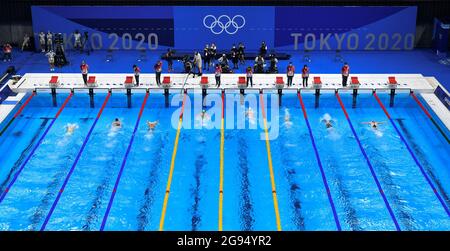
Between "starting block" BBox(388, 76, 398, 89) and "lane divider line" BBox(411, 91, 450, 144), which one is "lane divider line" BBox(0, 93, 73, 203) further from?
"lane divider line" BBox(411, 91, 450, 144)

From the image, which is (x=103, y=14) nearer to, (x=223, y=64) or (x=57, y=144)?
(x=223, y=64)

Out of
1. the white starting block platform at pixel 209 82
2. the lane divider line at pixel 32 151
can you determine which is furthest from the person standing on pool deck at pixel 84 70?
the lane divider line at pixel 32 151

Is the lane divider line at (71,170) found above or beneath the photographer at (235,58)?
beneath

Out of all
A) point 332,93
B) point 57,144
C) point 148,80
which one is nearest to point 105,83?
point 148,80

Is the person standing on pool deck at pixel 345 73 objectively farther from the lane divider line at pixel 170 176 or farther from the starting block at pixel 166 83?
the starting block at pixel 166 83

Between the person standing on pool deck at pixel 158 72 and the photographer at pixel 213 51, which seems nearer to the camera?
the person standing on pool deck at pixel 158 72

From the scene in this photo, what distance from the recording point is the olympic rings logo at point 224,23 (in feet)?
89.2

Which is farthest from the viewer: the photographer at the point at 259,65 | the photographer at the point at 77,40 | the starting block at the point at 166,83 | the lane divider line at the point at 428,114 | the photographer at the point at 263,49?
the photographer at the point at 77,40

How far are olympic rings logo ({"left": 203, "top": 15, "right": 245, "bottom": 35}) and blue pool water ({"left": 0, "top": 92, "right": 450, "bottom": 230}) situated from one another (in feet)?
22.3

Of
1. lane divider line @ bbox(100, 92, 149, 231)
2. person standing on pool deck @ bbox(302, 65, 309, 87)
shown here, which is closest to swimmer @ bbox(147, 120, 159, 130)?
lane divider line @ bbox(100, 92, 149, 231)

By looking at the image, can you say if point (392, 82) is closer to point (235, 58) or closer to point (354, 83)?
point (354, 83)

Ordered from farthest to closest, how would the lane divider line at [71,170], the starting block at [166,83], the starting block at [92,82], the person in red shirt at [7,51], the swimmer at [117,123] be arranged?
the person in red shirt at [7,51] < the starting block at [92,82] < the starting block at [166,83] < the swimmer at [117,123] < the lane divider line at [71,170]

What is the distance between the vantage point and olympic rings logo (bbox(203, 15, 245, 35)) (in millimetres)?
27188
